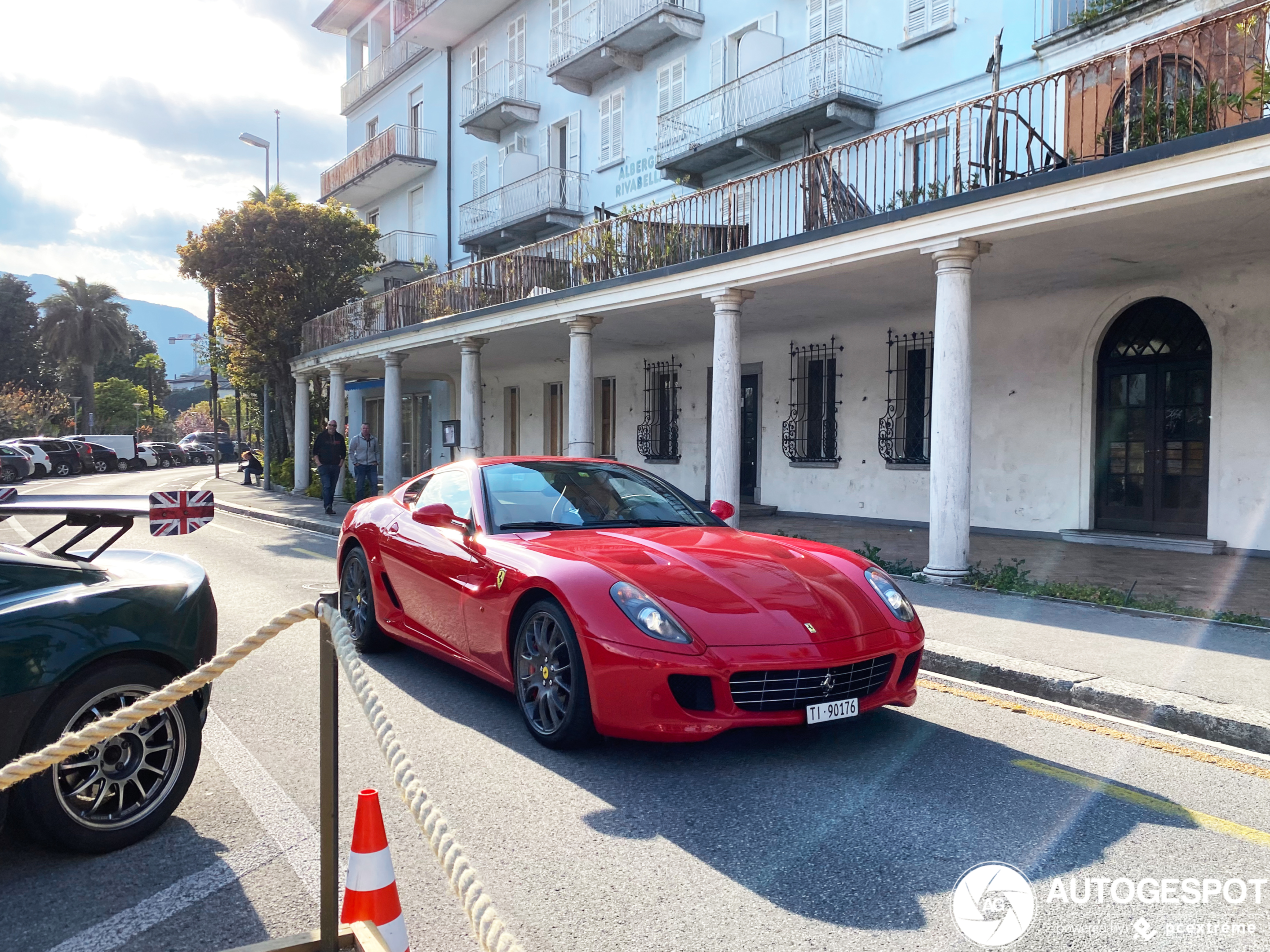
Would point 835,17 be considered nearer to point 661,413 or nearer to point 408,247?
point 661,413

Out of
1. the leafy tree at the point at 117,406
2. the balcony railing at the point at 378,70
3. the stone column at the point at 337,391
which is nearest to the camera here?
the stone column at the point at 337,391

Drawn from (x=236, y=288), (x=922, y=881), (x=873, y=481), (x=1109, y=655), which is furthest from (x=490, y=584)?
(x=236, y=288)

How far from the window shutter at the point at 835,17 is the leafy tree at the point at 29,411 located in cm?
4343

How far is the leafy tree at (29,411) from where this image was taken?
1836 inches

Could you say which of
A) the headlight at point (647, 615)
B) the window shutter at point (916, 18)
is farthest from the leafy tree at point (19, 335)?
the headlight at point (647, 615)

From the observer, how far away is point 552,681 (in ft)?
14.4

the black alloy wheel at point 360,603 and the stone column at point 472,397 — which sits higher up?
the stone column at point 472,397

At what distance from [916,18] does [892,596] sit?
1321cm

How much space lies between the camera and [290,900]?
116 inches

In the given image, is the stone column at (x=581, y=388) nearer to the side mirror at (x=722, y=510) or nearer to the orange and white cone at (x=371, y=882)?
the side mirror at (x=722, y=510)

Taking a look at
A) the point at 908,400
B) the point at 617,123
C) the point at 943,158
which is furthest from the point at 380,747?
the point at 617,123

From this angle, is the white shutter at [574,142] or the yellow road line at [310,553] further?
the white shutter at [574,142]

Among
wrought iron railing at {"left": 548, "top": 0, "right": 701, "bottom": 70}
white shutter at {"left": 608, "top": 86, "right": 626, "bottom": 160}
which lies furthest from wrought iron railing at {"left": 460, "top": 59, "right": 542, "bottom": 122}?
white shutter at {"left": 608, "top": 86, "right": 626, "bottom": 160}

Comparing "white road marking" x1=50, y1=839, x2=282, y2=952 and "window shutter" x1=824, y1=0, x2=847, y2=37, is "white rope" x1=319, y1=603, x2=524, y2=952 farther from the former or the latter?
"window shutter" x1=824, y1=0, x2=847, y2=37
